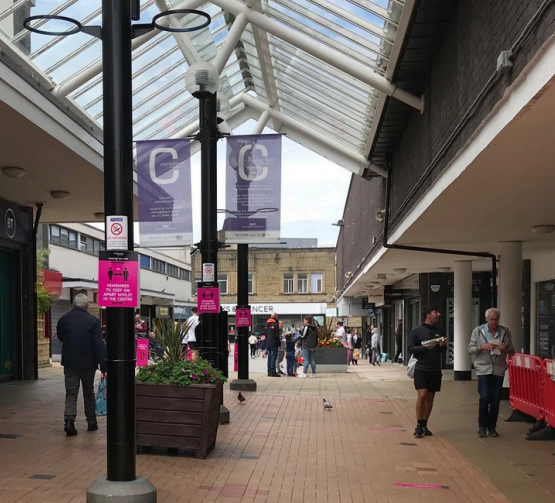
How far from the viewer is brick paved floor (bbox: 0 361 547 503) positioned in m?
6.60

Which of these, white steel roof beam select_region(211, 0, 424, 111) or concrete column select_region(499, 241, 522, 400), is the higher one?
white steel roof beam select_region(211, 0, 424, 111)

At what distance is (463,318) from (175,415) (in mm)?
13300

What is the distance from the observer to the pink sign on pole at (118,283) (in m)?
5.57

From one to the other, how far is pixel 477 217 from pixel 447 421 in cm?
315

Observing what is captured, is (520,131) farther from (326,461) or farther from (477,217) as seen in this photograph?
(477,217)

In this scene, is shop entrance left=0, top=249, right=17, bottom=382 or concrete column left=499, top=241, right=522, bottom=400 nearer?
concrete column left=499, top=241, right=522, bottom=400

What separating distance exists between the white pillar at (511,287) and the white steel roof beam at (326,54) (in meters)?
4.45

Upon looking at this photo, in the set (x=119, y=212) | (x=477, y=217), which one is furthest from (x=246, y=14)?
(x=119, y=212)

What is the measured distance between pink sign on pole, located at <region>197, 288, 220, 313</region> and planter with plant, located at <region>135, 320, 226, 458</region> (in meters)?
2.30

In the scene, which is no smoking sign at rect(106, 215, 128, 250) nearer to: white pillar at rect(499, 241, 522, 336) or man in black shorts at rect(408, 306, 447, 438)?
man in black shorts at rect(408, 306, 447, 438)

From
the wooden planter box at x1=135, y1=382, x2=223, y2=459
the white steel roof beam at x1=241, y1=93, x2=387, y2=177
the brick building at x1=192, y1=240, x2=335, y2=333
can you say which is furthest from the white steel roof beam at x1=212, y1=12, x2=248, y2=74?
the brick building at x1=192, y1=240, x2=335, y2=333

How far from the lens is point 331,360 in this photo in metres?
24.5

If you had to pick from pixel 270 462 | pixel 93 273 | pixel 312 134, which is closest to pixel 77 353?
pixel 270 462

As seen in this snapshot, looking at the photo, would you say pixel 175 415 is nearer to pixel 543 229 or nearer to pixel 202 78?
pixel 202 78
